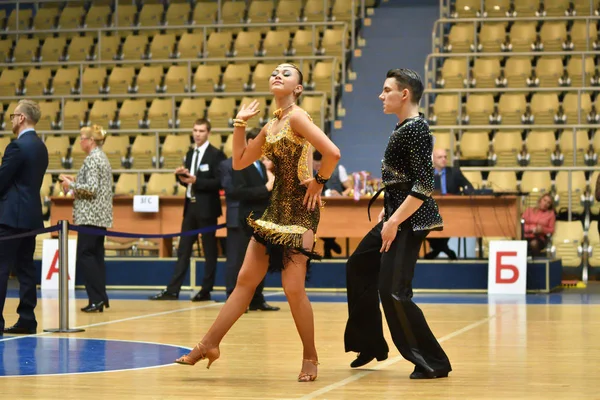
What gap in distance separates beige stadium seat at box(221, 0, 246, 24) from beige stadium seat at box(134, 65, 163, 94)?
1777mm

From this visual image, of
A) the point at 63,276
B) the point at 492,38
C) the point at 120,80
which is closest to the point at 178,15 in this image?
the point at 120,80

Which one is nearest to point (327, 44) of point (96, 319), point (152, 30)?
point (152, 30)

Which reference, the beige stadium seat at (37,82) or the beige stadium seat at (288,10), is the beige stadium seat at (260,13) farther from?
the beige stadium seat at (37,82)

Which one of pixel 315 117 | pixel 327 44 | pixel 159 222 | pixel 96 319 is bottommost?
pixel 96 319

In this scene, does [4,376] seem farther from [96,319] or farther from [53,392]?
[96,319]

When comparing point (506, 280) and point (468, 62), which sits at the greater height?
point (468, 62)

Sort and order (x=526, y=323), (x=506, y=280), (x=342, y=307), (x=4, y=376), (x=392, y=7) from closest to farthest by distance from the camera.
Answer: (x=4, y=376) → (x=526, y=323) → (x=342, y=307) → (x=506, y=280) → (x=392, y=7)

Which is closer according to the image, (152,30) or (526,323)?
(526,323)

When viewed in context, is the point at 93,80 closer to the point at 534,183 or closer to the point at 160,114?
the point at 160,114

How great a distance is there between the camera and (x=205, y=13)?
19.7 metres

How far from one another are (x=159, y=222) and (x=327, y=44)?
18.7 ft

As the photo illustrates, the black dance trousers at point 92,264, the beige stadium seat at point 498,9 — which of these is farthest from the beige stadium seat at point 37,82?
the black dance trousers at point 92,264

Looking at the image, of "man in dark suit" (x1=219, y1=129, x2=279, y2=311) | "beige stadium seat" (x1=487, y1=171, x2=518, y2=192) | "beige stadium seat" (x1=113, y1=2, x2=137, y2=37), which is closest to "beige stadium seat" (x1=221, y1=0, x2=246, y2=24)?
"beige stadium seat" (x1=113, y1=2, x2=137, y2=37)

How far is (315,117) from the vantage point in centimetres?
1617
